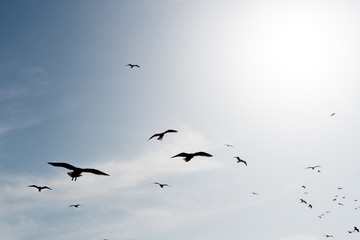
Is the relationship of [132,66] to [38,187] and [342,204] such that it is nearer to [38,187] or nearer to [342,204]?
[38,187]

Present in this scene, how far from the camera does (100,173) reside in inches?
496

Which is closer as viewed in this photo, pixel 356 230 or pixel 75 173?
pixel 75 173

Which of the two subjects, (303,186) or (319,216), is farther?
(303,186)

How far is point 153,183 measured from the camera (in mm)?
33375

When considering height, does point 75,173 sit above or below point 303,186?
below

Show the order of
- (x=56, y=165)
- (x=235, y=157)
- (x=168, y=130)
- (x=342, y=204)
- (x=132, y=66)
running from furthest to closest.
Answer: (x=342, y=204) < (x=132, y=66) < (x=235, y=157) < (x=168, y=130) < (x=56, y=165)

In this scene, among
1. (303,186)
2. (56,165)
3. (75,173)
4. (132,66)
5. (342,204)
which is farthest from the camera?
(303,186)

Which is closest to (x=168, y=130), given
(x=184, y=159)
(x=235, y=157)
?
(x=184, y=159)

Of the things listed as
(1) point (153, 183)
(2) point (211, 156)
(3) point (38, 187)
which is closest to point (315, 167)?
(1) point (153, 183)

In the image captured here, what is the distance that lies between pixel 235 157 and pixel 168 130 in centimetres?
1662

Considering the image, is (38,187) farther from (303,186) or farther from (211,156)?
(303,186)

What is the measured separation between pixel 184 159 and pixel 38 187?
64.5 ft

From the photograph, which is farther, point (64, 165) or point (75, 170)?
point (75, 170)

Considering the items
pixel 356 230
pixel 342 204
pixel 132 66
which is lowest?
pixel 356 230
